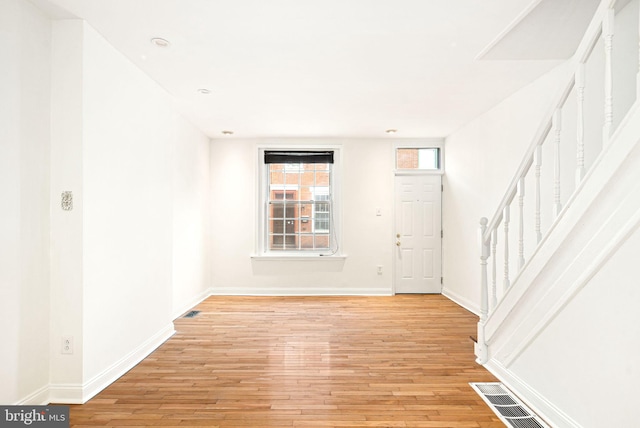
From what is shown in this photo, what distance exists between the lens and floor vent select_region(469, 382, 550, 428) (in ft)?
6.85

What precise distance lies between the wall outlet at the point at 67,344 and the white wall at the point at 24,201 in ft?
0.34

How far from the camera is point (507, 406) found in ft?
7.48

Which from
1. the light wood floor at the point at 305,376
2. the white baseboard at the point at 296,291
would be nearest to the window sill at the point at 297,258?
the white baseboard at the point at 296,291

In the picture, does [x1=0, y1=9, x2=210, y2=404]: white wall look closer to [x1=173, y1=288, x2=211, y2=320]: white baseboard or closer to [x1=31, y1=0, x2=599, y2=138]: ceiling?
[x1=31, y1=0, x2=599, y2=138]: ceiling

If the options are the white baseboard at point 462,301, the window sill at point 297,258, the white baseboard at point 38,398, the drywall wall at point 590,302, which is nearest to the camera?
the drywall wall at point 590,302

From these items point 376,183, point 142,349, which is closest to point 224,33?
point 142,349

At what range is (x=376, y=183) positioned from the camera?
5742mm

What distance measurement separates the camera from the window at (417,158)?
582cm

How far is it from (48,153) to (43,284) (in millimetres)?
896

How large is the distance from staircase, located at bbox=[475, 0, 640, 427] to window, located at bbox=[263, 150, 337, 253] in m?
3.44

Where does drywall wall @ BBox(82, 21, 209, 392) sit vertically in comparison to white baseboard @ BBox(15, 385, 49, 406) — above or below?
above

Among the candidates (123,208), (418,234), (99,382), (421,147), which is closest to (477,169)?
(421,147)

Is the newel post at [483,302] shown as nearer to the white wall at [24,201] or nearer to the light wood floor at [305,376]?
the light wood floor at [305,376]

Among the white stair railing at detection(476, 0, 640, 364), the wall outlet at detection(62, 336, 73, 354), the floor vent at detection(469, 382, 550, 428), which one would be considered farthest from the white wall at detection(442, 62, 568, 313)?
the wall outlet at detection(62, 336, 73, 354)
